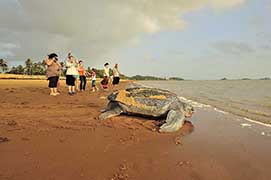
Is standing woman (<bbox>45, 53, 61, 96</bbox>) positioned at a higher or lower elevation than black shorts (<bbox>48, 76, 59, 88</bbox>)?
higher

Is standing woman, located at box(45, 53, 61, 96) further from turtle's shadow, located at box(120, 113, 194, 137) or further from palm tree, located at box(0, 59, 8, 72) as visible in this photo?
palm tree, located at box(0, 59, 8, 72)

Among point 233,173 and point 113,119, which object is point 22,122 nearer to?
point 113,119

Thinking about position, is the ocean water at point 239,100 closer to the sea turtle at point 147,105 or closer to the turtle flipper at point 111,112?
the sea turtle at point 147,105

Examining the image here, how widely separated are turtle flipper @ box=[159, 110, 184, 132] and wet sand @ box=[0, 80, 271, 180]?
0.17m

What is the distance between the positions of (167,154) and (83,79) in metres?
12.1

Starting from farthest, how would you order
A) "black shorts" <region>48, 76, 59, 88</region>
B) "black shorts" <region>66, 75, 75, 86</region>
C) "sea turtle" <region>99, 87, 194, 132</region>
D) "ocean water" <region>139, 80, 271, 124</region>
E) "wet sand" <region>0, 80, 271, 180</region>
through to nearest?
"black shorts" <region>66, 75, 75, 86</region> → "black shorts" <region>48, 76, 59, 88</region> → "ocean water" <region>139, 80, 271, 124</region> → "sea turtle" <region>99, 87, 194, 132</region> → "wet sand" <region>0, 80, 271, 180</region>

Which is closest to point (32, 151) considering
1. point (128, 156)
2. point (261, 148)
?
point (128, 156)

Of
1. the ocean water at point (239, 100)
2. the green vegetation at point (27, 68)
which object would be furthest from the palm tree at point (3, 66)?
the ocean water at point (239, 100)

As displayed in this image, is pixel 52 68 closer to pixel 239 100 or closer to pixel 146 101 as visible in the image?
pixel 146 101

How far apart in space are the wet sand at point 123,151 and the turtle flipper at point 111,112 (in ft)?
1.11

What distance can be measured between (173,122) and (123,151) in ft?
6.88

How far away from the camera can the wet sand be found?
9.44ft

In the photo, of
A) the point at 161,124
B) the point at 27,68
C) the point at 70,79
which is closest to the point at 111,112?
the point at 161,124

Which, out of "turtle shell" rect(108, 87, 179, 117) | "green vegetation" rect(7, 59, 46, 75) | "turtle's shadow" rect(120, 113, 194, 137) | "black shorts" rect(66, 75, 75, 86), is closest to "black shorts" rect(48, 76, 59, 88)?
"black shorts" rect(66, 75, 75, 86)
